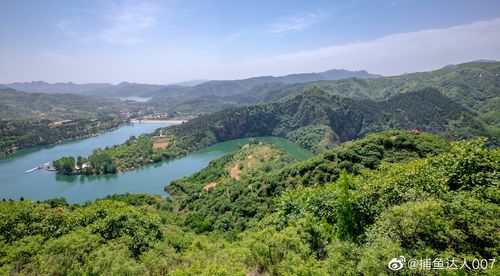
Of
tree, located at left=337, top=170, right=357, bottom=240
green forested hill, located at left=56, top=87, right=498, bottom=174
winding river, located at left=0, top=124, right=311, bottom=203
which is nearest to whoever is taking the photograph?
tree, located at left=337, top=170, right=357, bottom=240

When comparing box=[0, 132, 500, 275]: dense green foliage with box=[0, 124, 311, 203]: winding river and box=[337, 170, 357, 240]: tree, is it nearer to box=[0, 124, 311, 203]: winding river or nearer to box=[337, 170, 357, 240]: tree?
box=[337, 170, 357, 240]: tree

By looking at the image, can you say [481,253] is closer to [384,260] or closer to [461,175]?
[384,260]

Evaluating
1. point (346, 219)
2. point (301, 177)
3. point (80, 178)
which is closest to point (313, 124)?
point (301, 177)

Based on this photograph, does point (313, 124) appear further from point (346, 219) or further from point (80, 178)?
point (346, 219)

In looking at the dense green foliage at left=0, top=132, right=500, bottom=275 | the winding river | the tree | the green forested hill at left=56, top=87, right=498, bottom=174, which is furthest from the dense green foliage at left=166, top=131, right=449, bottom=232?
the green forested hill at left=56, top=87, right=498, bottom=174

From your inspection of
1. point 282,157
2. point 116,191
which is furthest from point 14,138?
point 282,157

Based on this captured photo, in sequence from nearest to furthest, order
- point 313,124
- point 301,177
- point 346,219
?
1. point 346,219
2. point 301,177
3. point 313,124
